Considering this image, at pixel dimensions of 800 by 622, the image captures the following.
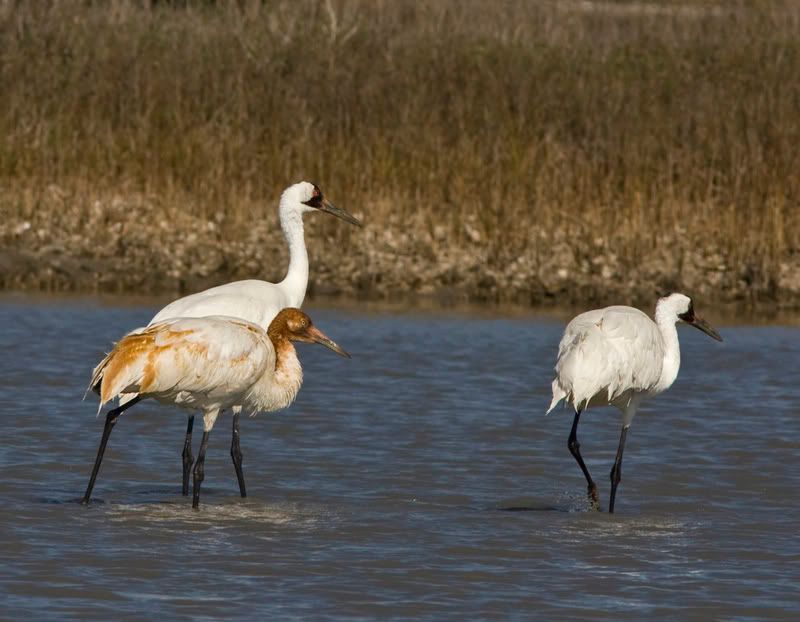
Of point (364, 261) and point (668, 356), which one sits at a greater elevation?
point (364, 261)

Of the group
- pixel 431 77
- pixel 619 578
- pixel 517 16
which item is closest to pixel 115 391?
pixel 619 578

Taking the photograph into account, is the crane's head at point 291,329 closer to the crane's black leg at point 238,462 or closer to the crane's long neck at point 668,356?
the crane's black leg at point 238,462

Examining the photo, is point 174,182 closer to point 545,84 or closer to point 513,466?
point 545,84

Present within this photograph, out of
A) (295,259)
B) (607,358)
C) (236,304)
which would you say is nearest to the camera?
(607,358)

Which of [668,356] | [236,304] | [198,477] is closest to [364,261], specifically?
[236,304]

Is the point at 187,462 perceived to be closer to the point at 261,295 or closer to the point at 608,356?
the point at 261,295

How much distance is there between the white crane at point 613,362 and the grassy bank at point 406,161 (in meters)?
6.36

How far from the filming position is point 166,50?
16219mm

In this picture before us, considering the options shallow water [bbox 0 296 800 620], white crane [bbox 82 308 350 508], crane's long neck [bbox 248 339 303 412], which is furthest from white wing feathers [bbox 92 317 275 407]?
shallow water [bbox 0 296 800 620]

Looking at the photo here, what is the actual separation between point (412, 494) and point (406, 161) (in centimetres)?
742

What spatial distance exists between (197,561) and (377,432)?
133 inches

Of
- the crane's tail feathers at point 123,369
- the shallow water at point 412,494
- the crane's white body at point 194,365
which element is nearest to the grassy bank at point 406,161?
the shallow water at point 412,494

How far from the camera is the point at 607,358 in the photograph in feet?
25.1

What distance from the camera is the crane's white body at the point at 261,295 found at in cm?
838
